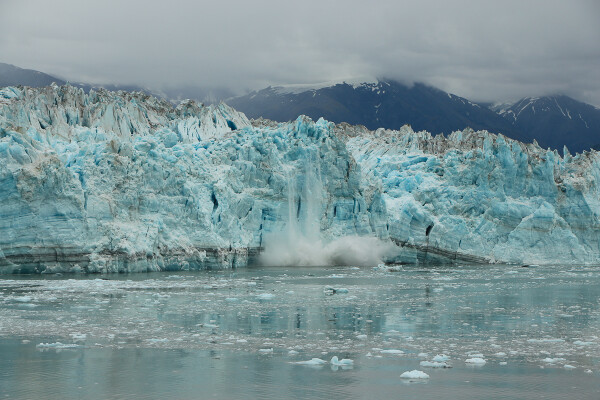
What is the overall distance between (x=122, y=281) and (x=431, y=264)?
15823mm

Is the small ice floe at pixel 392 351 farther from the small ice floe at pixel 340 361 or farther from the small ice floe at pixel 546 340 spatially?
the small ice floe at pixel 546 340

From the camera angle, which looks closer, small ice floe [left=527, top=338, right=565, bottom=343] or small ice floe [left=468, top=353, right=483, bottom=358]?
small ice floe [left=468, top=353, right=483, bottom=358]

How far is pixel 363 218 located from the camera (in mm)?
31406

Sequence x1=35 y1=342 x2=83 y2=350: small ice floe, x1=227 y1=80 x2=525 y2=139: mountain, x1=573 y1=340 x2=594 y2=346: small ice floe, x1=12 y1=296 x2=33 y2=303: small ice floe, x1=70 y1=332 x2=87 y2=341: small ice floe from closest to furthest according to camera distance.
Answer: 1. x1=35 y1=342 x2=83 y2=350: small ice floe
2. x1=573 y1=340 x2=594 y2=346: small ice floe
3. x1=70 y1=332 x2=87 y2=341: small ice floe
4. x1=12 y1=296 x2=33 y2=303: small ice floe
5. x1=227 y1=80 x2=525 y2=139: mountain

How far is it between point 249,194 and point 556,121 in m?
100

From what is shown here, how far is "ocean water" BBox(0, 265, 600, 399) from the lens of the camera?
8.52m

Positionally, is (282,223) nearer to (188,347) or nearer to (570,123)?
(188,347)

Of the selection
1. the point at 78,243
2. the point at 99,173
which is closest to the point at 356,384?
the point at 78,243

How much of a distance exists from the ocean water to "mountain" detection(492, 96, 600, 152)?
94.8 metres

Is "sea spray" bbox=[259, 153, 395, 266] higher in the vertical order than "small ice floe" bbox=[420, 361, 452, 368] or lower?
higher

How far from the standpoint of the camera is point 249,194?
95.4ft

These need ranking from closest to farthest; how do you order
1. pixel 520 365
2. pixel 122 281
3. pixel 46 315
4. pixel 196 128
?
pixel 520 365, pixel 46 315, pixel 122 281, pixel 196 128

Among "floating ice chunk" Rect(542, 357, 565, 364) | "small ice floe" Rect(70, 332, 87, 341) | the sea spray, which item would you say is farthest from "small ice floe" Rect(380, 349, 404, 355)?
the sea spray

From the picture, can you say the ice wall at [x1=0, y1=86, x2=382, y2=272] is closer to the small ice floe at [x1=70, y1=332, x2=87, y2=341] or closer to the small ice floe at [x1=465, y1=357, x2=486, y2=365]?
the small ice floe at [x1=70, y1=332, x2=87, y2=341]
